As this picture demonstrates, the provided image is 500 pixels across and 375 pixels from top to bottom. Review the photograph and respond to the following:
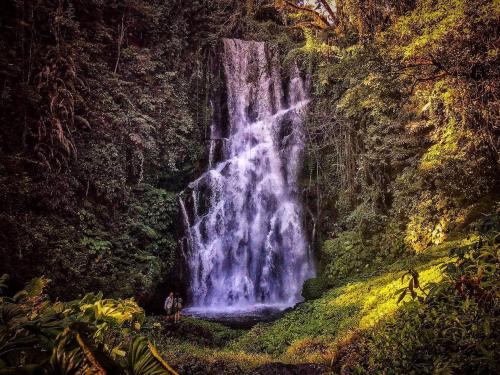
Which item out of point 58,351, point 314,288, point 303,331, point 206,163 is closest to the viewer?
point 58,351

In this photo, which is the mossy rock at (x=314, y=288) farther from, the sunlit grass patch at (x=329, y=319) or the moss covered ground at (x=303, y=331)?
the sunlit grass patch at (x=329, y=319)

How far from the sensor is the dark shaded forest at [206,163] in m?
2.73

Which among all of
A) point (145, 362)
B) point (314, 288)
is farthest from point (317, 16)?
point (145, 362)

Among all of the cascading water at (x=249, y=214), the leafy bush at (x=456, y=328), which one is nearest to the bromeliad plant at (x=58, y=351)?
the leafy bush at (x=456, y=328)

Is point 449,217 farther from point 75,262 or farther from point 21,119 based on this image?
point 21,119

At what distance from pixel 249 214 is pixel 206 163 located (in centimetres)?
317

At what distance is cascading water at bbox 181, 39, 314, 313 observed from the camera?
13.8m

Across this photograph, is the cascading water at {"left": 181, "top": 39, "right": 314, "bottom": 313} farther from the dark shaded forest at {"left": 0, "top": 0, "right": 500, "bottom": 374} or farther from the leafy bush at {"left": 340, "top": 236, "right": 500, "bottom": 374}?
the leafy bush at {"left": 340, "top": 236, "right": 500, "bottom": 374}

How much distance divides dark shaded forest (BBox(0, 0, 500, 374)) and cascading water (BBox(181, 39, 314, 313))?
69 centimetres

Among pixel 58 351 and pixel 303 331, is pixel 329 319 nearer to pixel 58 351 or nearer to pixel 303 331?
pixel 303 331

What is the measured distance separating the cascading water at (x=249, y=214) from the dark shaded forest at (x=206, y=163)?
2.25 ft

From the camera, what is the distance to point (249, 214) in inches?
587

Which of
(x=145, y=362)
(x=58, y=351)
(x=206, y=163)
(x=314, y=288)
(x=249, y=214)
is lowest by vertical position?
(x=314, y=288)

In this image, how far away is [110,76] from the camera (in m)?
12.8
